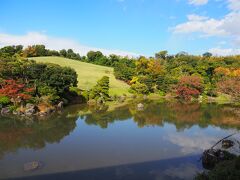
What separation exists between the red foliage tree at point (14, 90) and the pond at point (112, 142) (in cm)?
369

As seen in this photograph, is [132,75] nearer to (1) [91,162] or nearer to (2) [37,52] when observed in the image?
(2) [37,52]

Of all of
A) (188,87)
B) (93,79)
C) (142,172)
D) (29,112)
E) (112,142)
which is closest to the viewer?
(142,172)

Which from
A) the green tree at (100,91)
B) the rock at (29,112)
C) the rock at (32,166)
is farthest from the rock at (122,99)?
the rock at (32,166)

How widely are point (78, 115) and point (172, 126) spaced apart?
12216 millimetres

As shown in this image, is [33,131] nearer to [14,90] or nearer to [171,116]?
[14,90]

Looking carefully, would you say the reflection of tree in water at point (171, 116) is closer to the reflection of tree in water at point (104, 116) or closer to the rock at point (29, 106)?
the reflection of tree in water at point (104, 116)

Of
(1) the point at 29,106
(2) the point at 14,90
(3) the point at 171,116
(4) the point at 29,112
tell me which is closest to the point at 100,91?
(1) the point at 29,106

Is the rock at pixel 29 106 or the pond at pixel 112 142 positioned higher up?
the rock at pixel 29 106

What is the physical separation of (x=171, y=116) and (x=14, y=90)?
19925mm

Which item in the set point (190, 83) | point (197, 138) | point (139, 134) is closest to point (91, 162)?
point (139, 134)

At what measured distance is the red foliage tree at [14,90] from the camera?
35025mm

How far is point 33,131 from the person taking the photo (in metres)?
26.9

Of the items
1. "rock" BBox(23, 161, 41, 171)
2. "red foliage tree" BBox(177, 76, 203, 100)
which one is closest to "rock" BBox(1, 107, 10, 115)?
"rock" BBox(23, 161, 41, 171)

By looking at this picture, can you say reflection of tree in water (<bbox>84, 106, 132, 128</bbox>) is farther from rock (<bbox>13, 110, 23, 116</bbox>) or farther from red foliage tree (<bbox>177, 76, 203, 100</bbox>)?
red foliage tree (<bbox>177, 76, 203, 100</bbox>)
